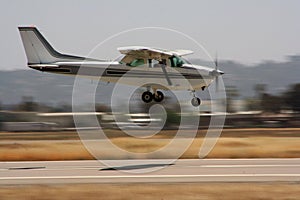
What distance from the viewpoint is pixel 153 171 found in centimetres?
2544

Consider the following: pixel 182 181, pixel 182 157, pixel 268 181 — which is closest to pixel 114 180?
pixel 182 181

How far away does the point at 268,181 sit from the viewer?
71.4ft

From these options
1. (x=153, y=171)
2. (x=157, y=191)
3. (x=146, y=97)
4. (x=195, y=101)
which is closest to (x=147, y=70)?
(x=146, y=97)

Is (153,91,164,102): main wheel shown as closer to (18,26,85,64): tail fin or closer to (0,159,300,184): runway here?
(0,159,300,184): runway

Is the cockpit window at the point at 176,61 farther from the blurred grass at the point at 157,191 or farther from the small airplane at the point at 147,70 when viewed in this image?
the blurred grass at the point at 157,191

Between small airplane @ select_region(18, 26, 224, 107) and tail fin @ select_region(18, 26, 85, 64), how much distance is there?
21 centimetres

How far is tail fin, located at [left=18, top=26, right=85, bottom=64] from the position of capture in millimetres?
33281

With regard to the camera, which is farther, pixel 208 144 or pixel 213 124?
pixel 213 124

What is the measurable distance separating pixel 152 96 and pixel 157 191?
42.0ft

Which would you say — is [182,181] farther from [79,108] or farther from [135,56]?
[79,108]

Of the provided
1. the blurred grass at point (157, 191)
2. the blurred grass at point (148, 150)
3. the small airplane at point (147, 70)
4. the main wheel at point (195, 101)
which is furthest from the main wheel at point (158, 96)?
the blurred grass at point (157, 191)

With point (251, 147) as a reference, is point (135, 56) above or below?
above

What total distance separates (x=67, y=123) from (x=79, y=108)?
26.0 feet

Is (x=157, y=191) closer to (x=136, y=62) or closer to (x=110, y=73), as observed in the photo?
(x=110, y=73)
